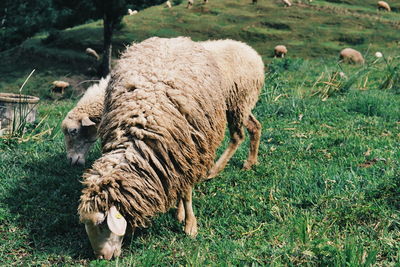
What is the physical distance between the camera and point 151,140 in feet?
10.6

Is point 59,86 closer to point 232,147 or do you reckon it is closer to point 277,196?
point 232,147

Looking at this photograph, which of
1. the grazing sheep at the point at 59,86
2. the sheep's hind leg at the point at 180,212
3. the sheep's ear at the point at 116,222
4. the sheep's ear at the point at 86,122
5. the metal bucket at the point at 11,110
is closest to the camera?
the sheep's ear at the point at 116,222

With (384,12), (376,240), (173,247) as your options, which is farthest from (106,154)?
(384,12)

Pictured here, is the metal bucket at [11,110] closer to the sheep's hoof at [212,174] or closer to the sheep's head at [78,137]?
the sheep's head at [78,137]

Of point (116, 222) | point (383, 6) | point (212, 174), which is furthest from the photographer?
point (383, 6)

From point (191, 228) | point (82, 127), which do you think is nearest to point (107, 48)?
point (82, 127)

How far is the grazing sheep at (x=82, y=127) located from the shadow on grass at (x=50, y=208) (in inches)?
7.5

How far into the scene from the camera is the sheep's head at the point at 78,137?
202 inches

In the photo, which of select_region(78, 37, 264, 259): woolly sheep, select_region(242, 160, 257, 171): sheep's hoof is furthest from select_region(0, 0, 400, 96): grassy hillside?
select_region(78, 37, 264, 259): woolly sheep

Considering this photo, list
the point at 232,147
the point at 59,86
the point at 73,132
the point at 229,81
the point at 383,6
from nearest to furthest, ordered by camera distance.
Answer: the point at 229,81
the point at 232,147
the point at 73,132
the point at 59,86
the point at 383,6

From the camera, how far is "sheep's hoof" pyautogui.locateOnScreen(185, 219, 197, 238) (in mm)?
3510

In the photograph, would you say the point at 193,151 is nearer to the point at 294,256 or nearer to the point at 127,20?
the point at 294,256

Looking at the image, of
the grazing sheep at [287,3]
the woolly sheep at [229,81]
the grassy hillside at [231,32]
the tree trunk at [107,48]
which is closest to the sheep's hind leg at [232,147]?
the woolly sheep at [229,81]

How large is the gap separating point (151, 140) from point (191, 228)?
86 cm
